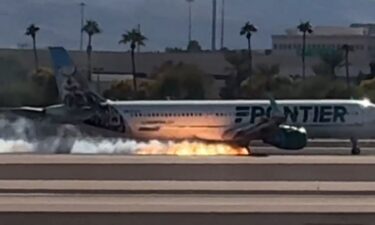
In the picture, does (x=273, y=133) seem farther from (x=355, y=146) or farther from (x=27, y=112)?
(x=27, y=112)

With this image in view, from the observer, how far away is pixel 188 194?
551 inches

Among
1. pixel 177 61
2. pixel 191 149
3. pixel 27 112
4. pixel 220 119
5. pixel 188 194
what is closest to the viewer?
pixel 188 194

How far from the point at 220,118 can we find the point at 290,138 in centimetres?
365

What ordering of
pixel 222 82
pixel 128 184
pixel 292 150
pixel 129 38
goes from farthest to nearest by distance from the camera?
pixel 129 38 → pixel 222 82 → pixel 292 150 → pixel 128 184

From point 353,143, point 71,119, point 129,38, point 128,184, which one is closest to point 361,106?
point 353,143

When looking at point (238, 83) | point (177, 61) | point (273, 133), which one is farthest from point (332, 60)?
point (273, 133)

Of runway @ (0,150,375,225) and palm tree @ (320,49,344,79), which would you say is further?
palm tree @ (320,49,344,79)

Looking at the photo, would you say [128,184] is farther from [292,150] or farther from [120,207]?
[292,150]

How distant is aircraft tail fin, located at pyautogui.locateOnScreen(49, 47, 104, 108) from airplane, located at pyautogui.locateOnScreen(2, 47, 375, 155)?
624 millimetres

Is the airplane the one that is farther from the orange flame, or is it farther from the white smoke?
the orange flame

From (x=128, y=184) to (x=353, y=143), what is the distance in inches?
1142

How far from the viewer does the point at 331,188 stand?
14.5 metres

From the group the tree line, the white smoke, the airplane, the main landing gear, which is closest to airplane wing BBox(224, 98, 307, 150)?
the airplane

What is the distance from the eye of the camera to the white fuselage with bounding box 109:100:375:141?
43969 millimetres
